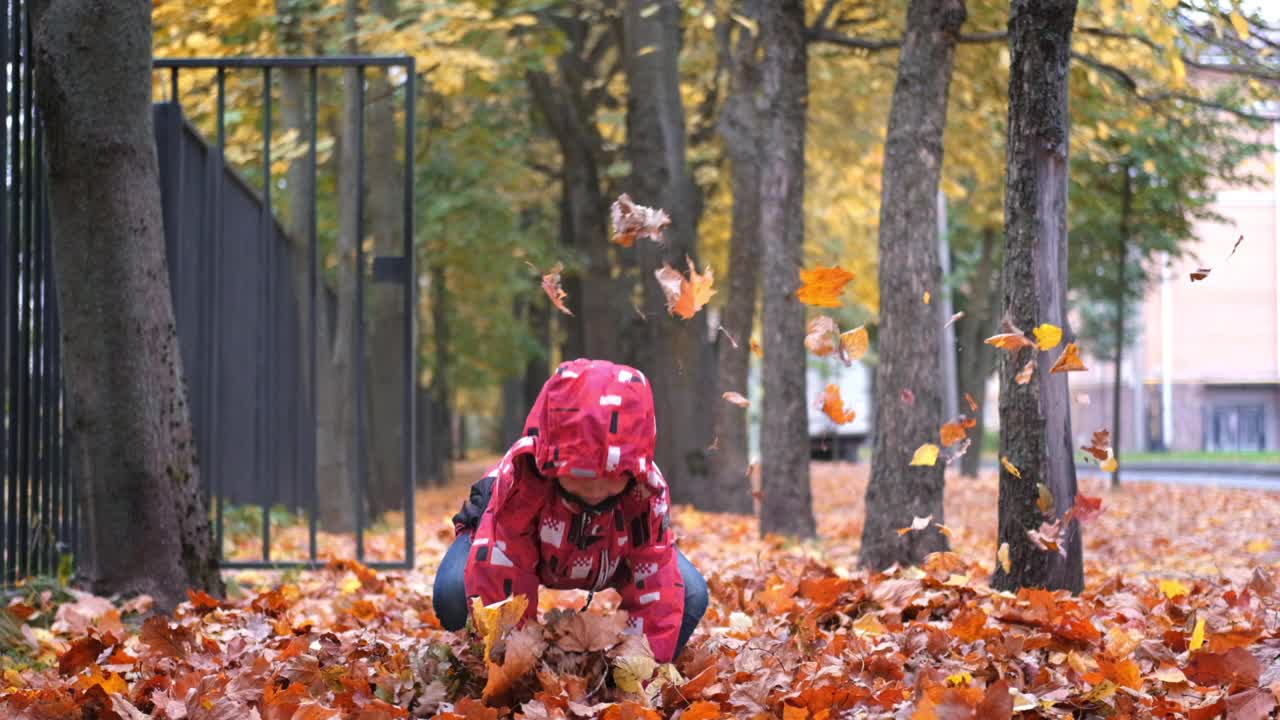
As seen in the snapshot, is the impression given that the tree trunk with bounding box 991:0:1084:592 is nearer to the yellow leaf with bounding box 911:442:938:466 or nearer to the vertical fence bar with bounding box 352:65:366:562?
the yellow leaf with bounding box 911:442:938:466

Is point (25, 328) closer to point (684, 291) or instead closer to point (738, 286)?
point (684, 291)

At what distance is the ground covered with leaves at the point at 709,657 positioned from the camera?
3.43m

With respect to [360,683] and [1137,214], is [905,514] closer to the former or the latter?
[360,683]

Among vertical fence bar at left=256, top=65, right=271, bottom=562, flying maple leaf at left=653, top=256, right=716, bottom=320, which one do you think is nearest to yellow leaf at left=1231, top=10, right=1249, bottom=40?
flying maple leaf at left=653, top=256, right=716, bottom=320

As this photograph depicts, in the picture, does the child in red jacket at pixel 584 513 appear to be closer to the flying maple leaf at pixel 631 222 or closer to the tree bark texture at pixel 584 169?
the flying maple leaf at pixel 631 222

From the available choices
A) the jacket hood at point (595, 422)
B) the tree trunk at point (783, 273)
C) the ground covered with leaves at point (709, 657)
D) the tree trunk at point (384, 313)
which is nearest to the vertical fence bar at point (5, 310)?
the ground covered with leaves at point (709, 657)

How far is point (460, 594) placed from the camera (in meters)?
4.00

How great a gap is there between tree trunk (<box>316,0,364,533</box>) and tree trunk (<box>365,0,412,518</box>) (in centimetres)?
37

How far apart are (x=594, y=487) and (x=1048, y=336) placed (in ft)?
7.47

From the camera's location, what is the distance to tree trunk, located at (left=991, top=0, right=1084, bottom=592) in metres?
5.18

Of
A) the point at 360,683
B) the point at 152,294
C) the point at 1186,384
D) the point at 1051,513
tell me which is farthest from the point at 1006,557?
the point at 1186,384

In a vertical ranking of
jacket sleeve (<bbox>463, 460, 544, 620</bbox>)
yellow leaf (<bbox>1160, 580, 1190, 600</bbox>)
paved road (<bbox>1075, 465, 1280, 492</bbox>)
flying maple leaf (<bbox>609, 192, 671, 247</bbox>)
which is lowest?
paved road (<bbox>1075, 465, 1280, 492</bbox>)

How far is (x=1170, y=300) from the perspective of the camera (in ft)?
163

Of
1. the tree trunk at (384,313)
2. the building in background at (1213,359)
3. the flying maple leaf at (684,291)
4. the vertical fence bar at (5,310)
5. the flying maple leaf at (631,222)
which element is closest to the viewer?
the flying maple leaf at (631,222)
